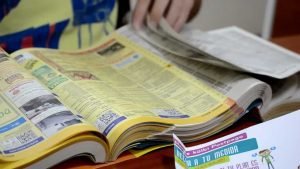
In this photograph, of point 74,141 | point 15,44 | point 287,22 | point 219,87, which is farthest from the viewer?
point 287,22

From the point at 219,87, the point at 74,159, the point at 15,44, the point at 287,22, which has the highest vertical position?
the point at 287,22

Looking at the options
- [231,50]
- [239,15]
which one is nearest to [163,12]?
[231,50]

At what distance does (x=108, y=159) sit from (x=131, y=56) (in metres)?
0.26

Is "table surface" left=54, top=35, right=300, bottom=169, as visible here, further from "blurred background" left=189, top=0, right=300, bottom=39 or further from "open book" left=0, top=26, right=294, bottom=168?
"blurred background" left=189, top=0, right=300, bottom=39

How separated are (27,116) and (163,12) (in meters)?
0.42

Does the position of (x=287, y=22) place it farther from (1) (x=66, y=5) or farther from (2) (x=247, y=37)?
(1) (x=66, y=5)

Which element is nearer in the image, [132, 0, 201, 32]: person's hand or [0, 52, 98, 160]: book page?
[0, 52, 98, 160]: book page

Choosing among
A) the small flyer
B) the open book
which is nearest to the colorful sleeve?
the open book

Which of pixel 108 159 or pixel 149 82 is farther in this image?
pixel 149 82

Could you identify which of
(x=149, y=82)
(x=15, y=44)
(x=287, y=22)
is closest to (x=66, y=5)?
(x=15, y=44)

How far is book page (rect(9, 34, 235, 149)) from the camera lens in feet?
1.96

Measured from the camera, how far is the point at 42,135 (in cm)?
53

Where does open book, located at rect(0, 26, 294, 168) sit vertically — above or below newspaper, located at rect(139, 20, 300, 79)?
below

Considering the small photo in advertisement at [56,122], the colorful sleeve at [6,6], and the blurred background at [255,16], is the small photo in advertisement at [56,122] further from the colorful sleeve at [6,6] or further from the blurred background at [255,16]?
the blurred background at [255,16]
